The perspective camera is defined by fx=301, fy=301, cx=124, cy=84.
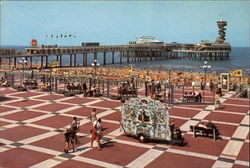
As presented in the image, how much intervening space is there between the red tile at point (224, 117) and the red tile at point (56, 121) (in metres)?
8.20

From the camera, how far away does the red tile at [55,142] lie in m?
13.1

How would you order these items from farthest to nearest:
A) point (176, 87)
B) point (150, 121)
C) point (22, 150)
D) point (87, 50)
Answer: point (87, 50) < point (176, 87) < point (150, 121) < point (22, 150)

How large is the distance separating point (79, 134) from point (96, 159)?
363 cm

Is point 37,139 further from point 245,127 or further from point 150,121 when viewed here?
point 245,127

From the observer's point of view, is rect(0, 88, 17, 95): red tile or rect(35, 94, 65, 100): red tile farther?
rect(0, 88, 17, 95): red tile

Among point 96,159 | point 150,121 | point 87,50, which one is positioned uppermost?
point 87,50

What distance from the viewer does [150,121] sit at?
13.6 meters

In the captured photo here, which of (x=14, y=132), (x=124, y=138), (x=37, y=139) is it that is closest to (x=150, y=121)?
(x=124, y=138)

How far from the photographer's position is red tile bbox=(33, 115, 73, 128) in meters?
16.7

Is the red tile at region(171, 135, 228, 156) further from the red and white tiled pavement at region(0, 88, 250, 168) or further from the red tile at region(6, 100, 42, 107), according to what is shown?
the red tile at region(6, 100, 42, 107)

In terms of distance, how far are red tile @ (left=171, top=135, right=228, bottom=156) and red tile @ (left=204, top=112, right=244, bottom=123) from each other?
12.4 feet

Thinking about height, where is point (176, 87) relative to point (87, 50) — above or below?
below

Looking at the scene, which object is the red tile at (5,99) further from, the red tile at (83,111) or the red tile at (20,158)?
the red tile at (20,158)

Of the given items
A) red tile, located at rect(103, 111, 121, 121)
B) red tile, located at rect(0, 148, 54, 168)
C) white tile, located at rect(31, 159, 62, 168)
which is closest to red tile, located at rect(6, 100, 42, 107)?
red tile, located at rect(103, 111, 121, 121)
